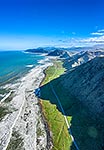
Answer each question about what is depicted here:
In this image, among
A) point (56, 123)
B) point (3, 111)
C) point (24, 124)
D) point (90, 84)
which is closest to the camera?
point (56, 123)

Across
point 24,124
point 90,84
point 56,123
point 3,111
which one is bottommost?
point 24,124

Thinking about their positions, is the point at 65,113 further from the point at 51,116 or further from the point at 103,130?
the point at 103,130

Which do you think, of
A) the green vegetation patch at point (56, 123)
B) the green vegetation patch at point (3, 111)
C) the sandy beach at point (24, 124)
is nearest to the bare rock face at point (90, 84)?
the green vegetation patch at point (56, 123)

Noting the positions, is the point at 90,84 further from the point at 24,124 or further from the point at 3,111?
the point at 3,111

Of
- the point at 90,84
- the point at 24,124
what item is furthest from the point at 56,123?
the point at 90,84

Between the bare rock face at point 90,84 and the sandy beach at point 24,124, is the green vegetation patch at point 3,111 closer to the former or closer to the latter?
the sandy beach at point 24,124
